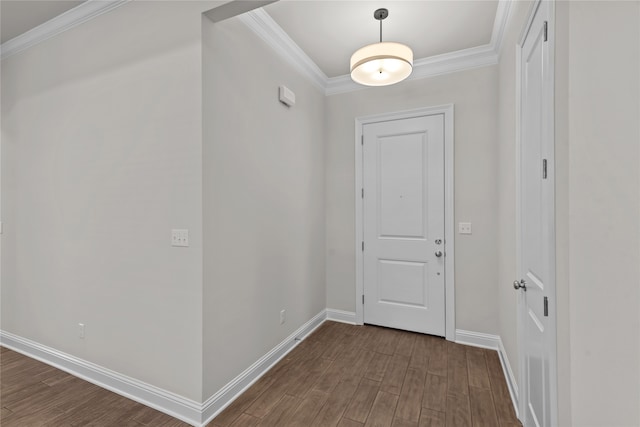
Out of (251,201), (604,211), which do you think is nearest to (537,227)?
(604,211)

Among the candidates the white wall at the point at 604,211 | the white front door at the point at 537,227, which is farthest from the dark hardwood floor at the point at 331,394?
the white wall at the point at 604,211

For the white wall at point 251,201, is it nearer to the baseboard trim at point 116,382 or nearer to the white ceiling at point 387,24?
the baseboard trim at point 116,382

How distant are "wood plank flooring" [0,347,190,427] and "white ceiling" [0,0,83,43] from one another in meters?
2.78

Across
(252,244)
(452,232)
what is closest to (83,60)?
(252,244)

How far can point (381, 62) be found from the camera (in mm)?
2023

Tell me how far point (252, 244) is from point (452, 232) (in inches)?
77.2

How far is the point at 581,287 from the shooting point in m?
0.91

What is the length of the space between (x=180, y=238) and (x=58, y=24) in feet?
6.85

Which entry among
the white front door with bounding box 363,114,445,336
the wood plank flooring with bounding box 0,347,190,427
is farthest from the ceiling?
the wood plank flooring with bounding box 0,347,190,427

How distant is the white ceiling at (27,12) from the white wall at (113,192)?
0.49 feet

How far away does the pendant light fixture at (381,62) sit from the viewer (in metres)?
1.94

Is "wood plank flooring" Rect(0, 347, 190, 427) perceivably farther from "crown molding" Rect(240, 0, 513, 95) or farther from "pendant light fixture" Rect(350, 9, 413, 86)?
"crown molding" Rect(240, 0, 513, 95)

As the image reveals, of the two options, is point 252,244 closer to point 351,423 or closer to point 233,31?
point 351,423

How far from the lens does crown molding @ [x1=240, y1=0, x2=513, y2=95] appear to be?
88.1 inches
